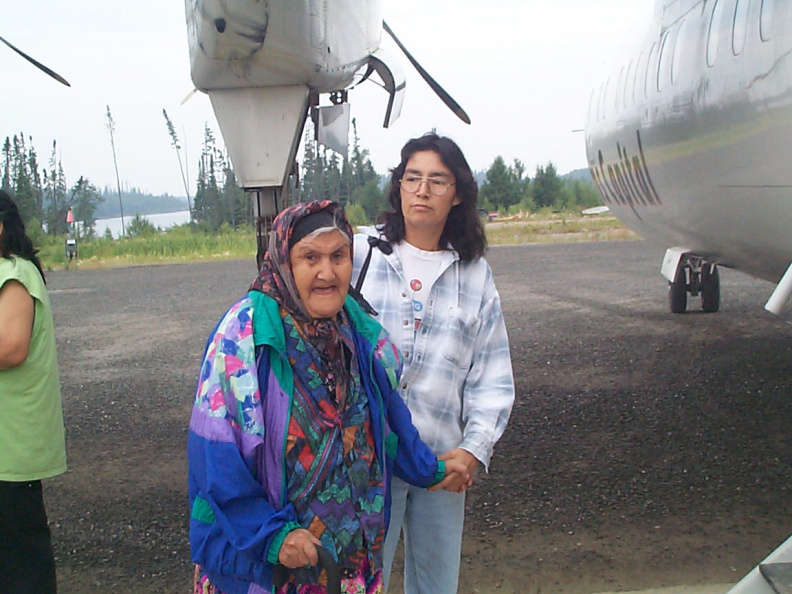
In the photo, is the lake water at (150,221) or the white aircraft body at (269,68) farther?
the lake water at (150,221)

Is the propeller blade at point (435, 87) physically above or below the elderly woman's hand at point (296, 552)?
above

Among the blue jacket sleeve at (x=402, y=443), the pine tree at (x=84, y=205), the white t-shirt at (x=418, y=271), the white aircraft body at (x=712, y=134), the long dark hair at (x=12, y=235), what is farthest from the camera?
the pine tree at (x=84, y=205)

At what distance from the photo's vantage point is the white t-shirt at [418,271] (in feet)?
7.98

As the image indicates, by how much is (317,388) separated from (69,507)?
3.26 metres

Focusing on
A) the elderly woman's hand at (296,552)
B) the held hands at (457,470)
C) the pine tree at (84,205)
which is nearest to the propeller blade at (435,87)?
the held hands at (457,470)

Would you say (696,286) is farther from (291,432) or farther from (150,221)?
(150,221)

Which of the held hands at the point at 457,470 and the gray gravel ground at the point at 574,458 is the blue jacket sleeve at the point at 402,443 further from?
the gray gravel ground at the point at 574,458

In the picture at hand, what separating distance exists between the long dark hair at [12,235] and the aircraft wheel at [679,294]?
8.75 meters

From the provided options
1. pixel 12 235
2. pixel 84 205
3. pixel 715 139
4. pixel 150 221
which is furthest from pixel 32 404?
pixel 84 205

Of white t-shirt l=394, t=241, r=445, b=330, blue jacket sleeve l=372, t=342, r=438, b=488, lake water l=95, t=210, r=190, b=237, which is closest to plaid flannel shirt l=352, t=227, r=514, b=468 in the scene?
white t-shirt l=394, t=241, r=445, b=330

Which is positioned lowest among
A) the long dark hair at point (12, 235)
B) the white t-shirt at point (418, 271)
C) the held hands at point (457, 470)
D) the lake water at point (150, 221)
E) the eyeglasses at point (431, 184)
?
the lake water at point (150, 221)

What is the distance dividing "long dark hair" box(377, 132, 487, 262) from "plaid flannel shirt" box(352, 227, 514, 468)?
0.07 m

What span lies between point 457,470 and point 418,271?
626mm

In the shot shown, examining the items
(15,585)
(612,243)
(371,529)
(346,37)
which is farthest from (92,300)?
(612,243)
